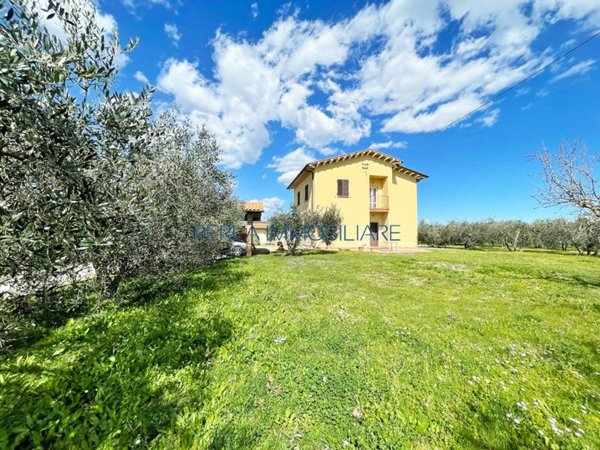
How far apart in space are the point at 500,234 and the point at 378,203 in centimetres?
1789

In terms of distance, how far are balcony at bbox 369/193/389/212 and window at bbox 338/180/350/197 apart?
269cm

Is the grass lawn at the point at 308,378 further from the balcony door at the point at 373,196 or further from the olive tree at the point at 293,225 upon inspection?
the balcony door at the point at 373,196

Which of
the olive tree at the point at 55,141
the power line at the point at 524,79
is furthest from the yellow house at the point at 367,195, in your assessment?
the olive tree at the point at 55,141

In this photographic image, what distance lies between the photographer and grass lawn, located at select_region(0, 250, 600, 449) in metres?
2.02

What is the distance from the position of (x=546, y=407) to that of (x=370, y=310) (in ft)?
9.26

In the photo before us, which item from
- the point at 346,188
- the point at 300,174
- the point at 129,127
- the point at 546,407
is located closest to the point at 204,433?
the point at 129,127

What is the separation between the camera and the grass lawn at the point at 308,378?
2.02m

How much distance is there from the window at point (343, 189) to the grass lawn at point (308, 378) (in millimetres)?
15082

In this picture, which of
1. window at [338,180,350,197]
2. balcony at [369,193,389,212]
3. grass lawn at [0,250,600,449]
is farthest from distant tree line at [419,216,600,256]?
grass lawn at [0,250,600,449]

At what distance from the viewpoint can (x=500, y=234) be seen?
27.5 m

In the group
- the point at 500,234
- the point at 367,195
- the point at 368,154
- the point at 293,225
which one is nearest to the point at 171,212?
the point at 293,225

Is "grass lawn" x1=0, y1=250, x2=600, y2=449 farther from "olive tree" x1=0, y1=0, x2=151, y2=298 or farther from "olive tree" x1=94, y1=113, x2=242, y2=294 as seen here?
"olive tree" x1=0, y1=0, x2=151, y2=298

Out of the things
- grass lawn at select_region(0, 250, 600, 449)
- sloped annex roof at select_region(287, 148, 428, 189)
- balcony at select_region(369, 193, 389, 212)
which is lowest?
grass lawn at select_region(0, 250, 600, 449)

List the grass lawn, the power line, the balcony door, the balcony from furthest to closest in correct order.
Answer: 1. the balcony door
2. the balcony
3. the power line
4. the grass lawn
